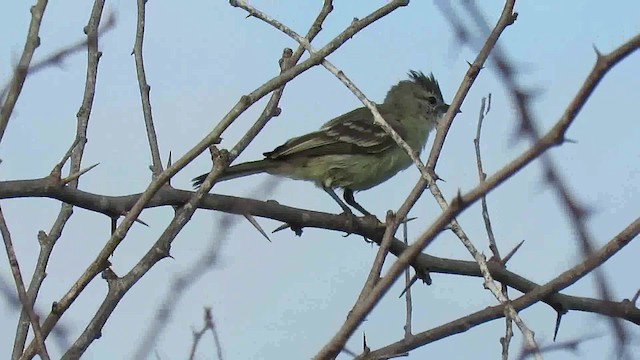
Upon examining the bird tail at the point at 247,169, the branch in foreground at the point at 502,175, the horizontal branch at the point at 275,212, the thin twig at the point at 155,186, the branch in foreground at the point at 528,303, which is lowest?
the branch in foreground at the point at 502,175

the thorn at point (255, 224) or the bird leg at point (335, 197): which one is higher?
the bird leg at point (335, 197)

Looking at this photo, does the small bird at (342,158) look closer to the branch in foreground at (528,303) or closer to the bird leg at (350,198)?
the bird leg at (350,198)

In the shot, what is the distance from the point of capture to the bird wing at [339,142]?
7570 millimetres

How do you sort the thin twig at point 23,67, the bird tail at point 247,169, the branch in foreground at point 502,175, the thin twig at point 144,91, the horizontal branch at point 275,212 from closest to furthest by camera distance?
the branch in foreground at point 502,175, the thin twig at point 23,67, the horizontal branch at point 275,212, the thin twig at point 144,91, the bird tail at point 247,169

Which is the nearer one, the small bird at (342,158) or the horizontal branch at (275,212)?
the horizontal branch at (275,212)

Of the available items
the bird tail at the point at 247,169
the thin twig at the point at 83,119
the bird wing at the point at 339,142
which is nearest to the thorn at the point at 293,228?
the thin twig at the point at 83,119

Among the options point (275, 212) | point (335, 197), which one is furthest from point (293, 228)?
point (335, 197)

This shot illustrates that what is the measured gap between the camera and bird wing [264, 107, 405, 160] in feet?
24.8

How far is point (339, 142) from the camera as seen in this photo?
7855 millimetres

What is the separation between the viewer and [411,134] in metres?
8.79

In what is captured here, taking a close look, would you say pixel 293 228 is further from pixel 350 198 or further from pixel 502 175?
pixel 350 198

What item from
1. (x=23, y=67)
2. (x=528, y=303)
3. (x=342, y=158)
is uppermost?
(x=342, y=158)

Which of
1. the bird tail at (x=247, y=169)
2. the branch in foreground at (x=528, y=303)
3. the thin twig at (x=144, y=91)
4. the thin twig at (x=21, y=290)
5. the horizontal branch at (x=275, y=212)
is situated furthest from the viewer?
the bird tail at (x=247, y=169)

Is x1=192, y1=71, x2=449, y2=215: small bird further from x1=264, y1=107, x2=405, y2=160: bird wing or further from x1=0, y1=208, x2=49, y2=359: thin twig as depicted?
x1=0, y1=208, x2=49, y2=359: thin twig
